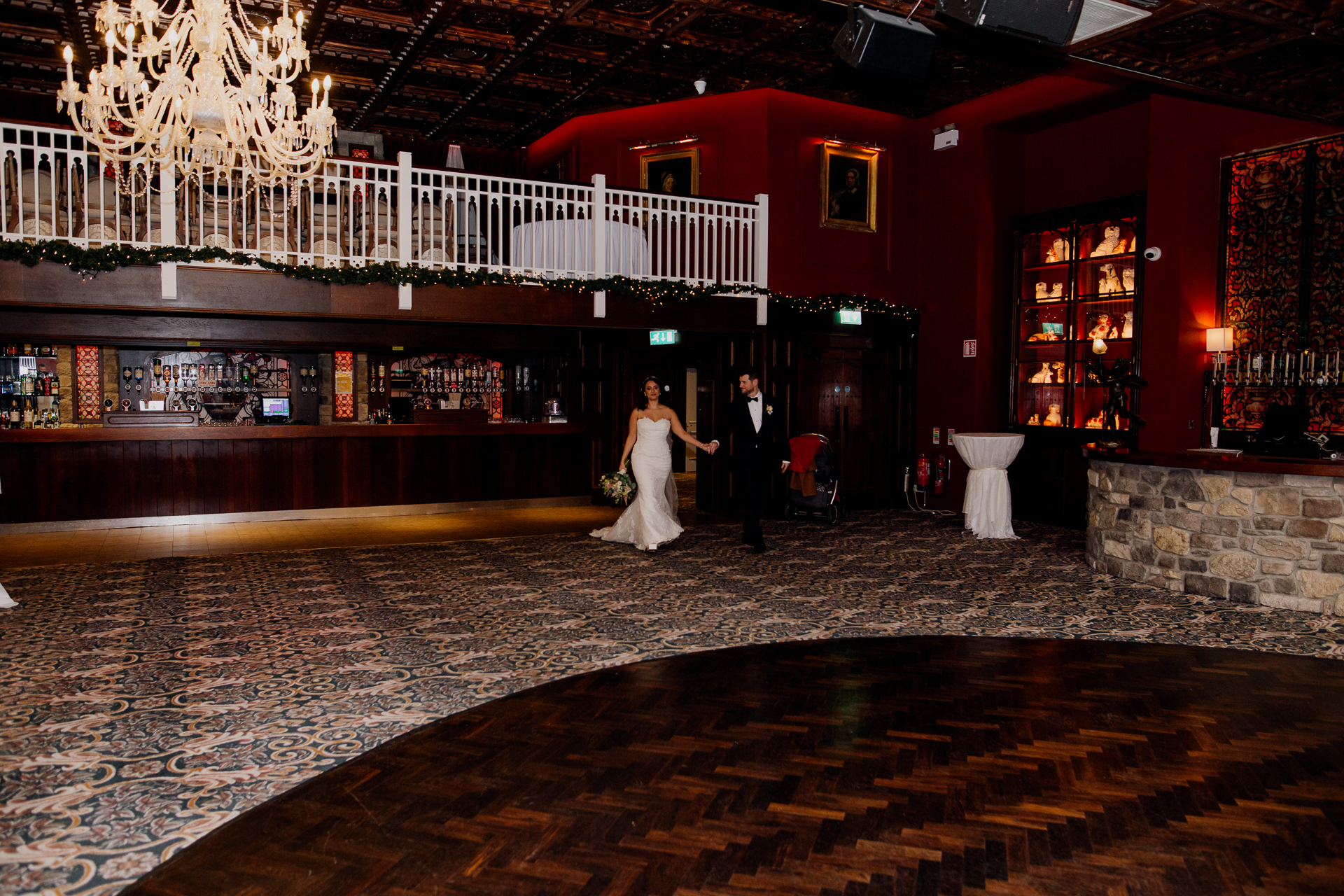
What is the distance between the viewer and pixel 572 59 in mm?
10297

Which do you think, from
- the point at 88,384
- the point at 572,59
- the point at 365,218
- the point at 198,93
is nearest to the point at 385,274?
the point at 365,218

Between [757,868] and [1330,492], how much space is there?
5407 millimetres

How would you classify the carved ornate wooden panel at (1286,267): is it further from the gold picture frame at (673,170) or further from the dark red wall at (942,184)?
the gold picture frame at (673,170)

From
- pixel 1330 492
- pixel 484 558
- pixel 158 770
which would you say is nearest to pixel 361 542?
pixel 484 558

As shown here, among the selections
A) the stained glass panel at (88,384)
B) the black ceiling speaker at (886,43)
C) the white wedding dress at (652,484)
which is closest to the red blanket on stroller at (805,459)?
the white wedding dress at (652,484)

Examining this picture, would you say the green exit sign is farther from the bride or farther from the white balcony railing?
the bride

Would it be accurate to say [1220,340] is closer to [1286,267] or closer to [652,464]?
[1286,267]

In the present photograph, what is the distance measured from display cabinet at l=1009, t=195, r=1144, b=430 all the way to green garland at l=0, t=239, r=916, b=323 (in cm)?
202

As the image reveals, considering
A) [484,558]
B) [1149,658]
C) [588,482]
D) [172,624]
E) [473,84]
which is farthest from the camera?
[588,482]

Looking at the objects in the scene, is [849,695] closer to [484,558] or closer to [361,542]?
[484,558]

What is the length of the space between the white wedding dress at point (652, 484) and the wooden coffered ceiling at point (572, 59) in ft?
12.6

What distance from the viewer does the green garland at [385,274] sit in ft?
24.1

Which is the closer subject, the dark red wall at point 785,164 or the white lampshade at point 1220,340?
the white lampshade at point 1220,340

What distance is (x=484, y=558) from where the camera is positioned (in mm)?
8125
